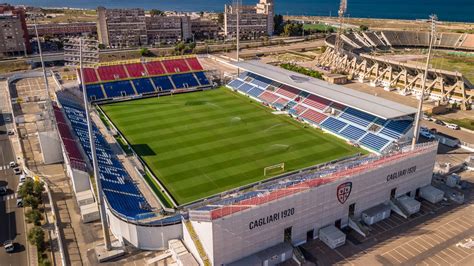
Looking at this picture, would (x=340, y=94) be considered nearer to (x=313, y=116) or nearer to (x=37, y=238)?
(x=313, y=116)

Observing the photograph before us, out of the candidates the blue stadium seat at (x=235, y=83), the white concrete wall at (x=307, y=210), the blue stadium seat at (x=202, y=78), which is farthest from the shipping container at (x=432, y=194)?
the blue stadium seat at (x=202, y=78)

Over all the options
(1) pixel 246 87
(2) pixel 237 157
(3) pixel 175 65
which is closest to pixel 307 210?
(2) pixel 237 157

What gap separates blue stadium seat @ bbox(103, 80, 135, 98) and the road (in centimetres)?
2118

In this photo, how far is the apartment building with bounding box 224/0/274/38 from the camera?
130 metres

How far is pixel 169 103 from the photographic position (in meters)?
62.3

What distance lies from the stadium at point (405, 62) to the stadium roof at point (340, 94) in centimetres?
2253

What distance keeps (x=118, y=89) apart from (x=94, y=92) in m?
4.25

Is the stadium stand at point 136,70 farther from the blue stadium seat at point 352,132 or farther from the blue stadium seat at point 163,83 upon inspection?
the blue stadium seat at point 352,132

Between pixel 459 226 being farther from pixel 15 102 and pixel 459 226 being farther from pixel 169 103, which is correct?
pixel 15 102

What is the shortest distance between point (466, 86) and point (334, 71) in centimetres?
2849

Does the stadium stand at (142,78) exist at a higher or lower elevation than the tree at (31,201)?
higher

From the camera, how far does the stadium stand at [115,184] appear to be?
99.5 ft

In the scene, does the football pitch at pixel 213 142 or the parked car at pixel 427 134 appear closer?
the football pitch at pixel 213 142

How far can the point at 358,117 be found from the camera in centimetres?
4834
